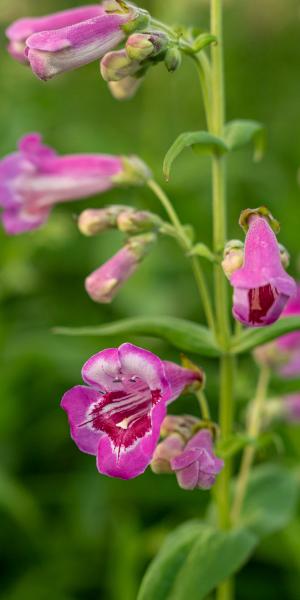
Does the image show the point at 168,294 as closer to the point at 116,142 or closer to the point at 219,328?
the point at 116,142

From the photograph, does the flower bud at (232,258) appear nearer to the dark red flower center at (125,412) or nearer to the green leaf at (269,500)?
the dark red flower center at (125,412)

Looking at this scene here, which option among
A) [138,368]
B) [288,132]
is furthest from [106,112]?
[138,368]

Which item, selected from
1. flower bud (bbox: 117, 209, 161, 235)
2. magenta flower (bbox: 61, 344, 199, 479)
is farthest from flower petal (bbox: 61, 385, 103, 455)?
flower bud (bbox: 117, 209, 161, 235)

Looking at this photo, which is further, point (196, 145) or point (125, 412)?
point (196, 145)

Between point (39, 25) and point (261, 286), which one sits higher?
point (39, 25)

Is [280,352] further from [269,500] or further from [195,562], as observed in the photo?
[195,562]

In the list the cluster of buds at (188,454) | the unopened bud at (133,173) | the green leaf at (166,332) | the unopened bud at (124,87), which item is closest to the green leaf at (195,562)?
the cluster of buds at (188,454)

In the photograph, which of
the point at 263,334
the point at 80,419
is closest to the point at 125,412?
the point at 80,419
